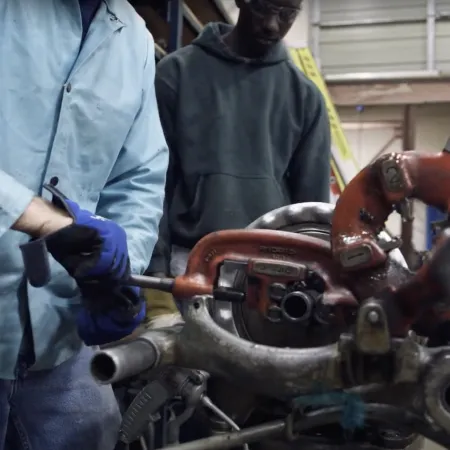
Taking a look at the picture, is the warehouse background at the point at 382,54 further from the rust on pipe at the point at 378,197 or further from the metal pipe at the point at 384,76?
the rust on pipe at the point at 378,197

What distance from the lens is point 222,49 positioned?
4.84ft

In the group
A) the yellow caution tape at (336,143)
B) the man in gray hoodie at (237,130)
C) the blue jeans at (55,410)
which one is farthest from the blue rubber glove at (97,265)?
the yellow caution tape at (336,143)

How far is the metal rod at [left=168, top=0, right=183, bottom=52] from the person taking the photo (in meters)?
1.91

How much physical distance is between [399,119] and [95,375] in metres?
3.77

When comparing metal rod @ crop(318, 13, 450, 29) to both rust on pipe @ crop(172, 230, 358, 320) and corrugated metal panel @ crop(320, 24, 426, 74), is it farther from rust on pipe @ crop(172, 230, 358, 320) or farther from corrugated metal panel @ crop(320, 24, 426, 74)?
rust on pipe @ crop(172, 230, 358, 320)

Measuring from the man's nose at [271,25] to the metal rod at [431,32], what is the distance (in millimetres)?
2895

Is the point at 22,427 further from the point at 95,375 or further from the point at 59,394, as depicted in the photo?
the point at 95,375

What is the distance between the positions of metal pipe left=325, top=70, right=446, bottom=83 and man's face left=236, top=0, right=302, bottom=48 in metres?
2.36

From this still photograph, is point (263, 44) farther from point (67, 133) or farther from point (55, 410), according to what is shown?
point (55, 410)

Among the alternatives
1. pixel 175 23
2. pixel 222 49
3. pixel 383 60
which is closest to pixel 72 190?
pixel 222 49

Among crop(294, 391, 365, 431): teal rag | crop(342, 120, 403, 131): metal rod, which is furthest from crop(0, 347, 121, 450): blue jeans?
crop(342, 120, 403, 131): metal rod

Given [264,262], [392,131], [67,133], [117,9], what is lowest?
[392,131]

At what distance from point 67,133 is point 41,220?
0.17m

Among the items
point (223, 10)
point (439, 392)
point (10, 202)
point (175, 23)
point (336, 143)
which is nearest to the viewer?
point (439, 392)
